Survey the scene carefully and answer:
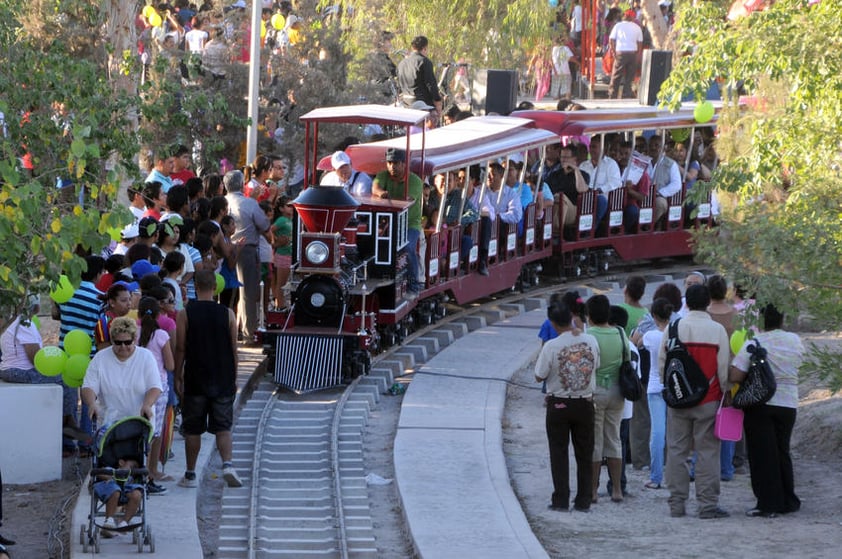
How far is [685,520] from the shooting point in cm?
1151

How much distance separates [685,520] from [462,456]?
224 cm

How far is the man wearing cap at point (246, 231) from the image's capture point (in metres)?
16.5

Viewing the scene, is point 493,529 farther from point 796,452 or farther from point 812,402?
point 812,402

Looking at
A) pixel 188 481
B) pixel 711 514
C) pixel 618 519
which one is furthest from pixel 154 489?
pixel 711 514

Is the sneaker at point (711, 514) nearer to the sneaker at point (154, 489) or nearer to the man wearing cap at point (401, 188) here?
the sneaker at point (154, 489)

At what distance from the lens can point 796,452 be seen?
14.0 metres

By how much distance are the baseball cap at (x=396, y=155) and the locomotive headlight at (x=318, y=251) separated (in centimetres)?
228

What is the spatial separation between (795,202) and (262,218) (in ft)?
22.9

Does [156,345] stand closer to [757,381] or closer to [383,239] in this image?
[757,381]

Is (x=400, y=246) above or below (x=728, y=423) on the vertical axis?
above

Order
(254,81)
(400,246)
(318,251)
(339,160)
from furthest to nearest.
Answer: (254,81), (339,160), (400,246), (318,251)

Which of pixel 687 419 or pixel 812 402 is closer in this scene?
pixel 687 419

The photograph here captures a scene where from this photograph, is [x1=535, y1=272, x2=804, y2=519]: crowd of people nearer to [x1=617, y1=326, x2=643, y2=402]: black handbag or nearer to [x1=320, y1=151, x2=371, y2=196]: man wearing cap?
[x1=617, y1=326, x2=643, y2=402]: black handbag

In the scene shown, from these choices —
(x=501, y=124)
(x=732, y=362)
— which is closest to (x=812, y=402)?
(x=732, y=362)
